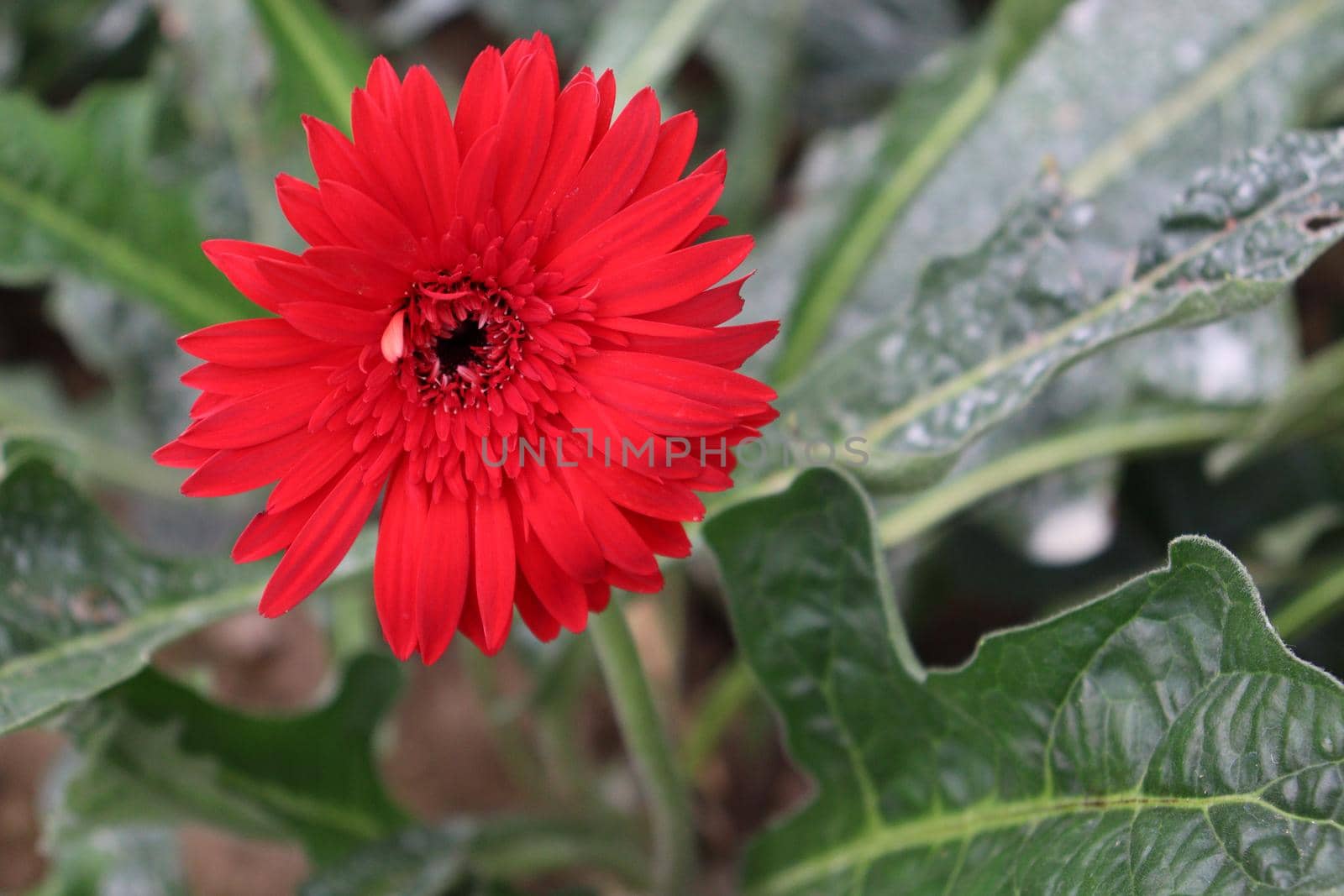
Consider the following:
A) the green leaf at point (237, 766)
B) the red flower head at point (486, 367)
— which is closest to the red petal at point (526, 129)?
the red flower head at point (486, 367)

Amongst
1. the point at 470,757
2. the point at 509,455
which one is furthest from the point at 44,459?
the point at 470,757

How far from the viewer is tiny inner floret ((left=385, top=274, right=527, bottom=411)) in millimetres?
631

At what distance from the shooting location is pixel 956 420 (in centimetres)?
78

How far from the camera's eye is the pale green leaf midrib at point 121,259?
104cm

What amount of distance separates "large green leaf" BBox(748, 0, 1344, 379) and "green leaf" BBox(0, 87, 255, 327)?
2.12 feet

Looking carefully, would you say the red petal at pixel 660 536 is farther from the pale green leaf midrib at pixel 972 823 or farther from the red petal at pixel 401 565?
the pale green leaf midrib at pixel 972 823

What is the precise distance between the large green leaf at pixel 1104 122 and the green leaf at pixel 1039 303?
8 centimetres

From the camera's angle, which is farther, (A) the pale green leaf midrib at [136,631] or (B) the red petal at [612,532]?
(A) the pale green leaf midrib at [136,631]

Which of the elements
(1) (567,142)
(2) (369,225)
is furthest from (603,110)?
(2) (369,225)

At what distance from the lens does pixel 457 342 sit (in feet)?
2.15

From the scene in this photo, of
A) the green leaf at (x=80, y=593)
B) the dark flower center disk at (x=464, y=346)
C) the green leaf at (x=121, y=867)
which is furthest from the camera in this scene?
the green leaf at (x=121, y=867)

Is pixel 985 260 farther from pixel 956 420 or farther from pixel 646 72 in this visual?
pixel 646 72

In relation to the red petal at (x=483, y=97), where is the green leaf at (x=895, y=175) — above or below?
above

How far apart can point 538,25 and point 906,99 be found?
554mm
